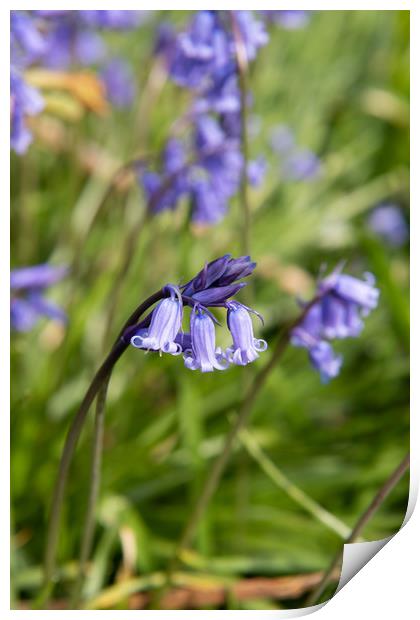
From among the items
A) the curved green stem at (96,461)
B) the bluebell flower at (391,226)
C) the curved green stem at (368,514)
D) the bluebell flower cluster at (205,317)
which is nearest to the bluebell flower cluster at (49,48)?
the curved green stem at (96,461)

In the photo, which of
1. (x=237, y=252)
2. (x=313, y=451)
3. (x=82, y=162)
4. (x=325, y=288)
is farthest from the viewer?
(x=82, y=162)

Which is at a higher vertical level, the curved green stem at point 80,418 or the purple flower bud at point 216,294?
the purple flower bud at point 216,294

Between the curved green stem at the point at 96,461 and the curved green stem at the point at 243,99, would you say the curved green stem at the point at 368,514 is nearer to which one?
the curved green stem at the point at 96,461

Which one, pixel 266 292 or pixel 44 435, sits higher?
pixel 266 292

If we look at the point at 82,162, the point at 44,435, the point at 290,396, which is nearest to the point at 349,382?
the point at 290,396
